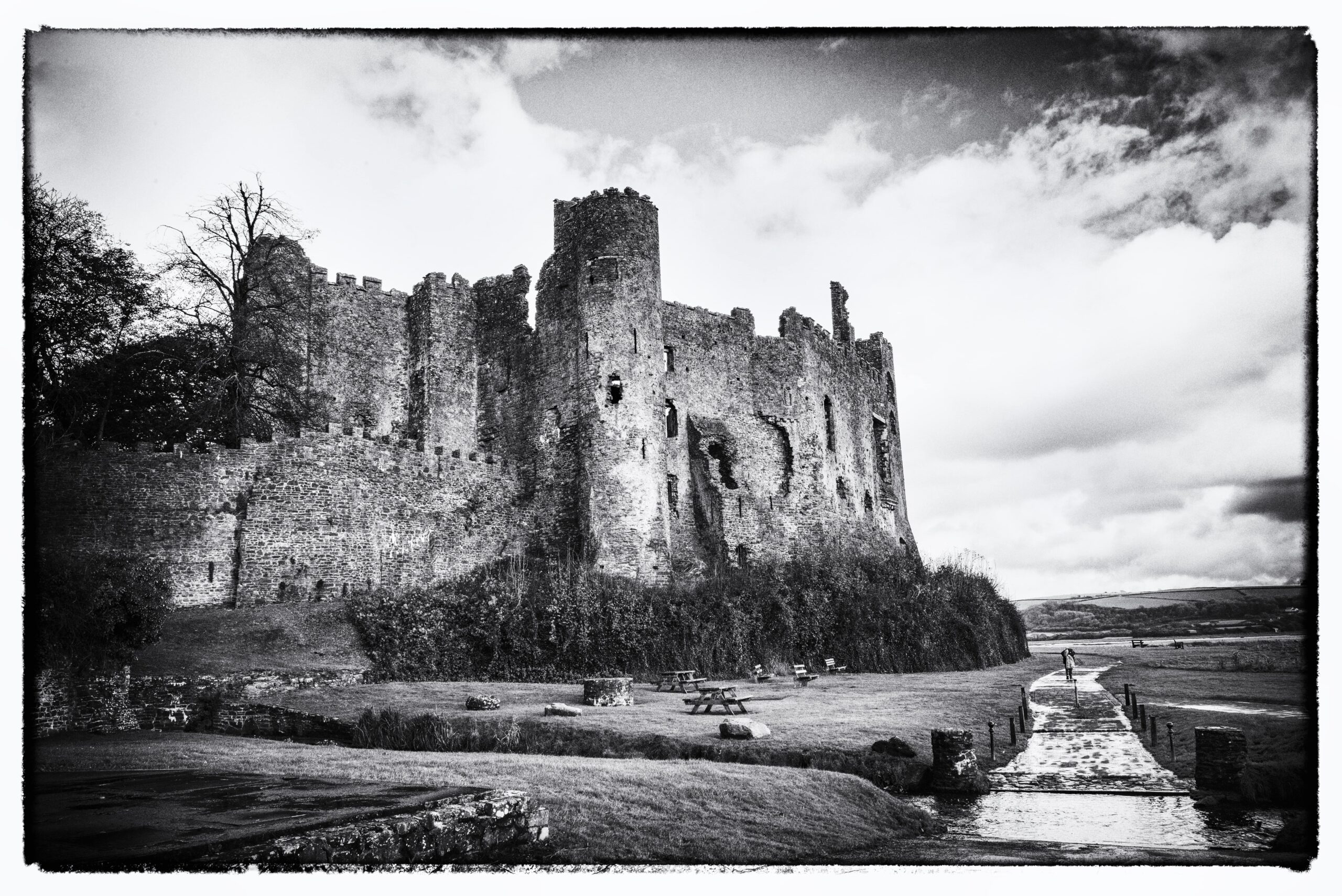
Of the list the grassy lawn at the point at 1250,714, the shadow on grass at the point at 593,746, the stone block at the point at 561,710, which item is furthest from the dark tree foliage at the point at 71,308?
the grassy lawn at the point at 1250,714

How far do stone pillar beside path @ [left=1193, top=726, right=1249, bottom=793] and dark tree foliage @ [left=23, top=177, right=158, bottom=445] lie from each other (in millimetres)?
11769

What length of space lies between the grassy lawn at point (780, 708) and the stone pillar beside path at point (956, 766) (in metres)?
0.48

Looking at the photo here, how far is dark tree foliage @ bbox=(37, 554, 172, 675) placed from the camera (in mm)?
11734

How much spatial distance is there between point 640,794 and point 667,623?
459 inches

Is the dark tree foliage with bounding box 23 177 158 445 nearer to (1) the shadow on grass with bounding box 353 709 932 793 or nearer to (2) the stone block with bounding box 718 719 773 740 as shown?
(1) the shadow on grass with bounding box 353 709 932 793

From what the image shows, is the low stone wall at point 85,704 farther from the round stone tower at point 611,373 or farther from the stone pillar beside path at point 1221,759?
the stone pillar beside path at point 1221,759

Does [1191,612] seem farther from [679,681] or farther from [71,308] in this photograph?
[71,308]

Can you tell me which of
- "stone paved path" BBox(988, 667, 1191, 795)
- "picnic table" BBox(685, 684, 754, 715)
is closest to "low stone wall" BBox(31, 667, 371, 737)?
"picnic table" BBox(685, 684, 754, 715)

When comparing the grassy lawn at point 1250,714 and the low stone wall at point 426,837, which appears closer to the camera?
the low stone wall at point 426,837

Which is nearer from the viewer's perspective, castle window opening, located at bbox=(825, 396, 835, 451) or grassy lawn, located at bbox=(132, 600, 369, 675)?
grassy lawn, located at bbox=(132, 600, 369, 675)

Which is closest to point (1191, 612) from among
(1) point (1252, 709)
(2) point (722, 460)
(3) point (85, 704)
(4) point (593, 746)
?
(1) point (1252, 709)

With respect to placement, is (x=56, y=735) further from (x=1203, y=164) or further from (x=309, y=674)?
(x=1203, y=164)

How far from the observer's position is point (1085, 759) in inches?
478

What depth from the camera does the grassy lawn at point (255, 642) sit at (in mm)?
15305
